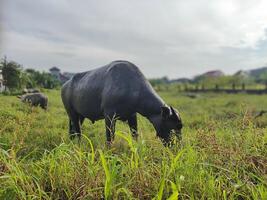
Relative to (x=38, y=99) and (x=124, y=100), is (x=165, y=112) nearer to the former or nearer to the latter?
(x=124, y=100)

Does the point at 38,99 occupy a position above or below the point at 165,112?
below

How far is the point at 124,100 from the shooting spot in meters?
5.88

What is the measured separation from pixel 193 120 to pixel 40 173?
24.9 ft

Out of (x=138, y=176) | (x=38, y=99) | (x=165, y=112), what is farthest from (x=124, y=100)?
(x=38, y=99)

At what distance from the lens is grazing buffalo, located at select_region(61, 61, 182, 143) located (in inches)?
215

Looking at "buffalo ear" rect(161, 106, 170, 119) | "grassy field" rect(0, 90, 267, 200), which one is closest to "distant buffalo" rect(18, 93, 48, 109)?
"buffalo ear" rect(161, 106, 170, 119)

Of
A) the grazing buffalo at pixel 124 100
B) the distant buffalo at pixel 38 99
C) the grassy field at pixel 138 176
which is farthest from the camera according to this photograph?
the distant buffalo at pixel 38 99

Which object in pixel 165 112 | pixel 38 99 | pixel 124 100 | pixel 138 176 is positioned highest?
pixel 124 100

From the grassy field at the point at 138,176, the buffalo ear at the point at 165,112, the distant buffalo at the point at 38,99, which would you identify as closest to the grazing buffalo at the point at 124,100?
the buffalo ear at the point at 165,112

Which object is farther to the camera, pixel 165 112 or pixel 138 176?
pixel 165 112

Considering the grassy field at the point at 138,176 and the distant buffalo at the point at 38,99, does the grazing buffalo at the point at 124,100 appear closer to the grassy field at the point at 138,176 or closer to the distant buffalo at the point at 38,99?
the grassy field at the point at 138,176

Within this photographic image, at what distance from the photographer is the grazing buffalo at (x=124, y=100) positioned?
546 centimetres

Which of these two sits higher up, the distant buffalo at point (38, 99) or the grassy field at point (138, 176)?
the distant buffalo at point (38, 99)

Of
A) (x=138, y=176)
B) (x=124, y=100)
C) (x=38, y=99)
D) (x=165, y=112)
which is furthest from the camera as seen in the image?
(x=38, y=99)
